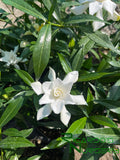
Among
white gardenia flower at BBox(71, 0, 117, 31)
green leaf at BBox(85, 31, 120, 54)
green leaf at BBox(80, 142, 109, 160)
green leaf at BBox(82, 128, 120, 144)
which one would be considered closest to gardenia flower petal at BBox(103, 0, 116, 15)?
white gardenia flower at BBox(71, 0, 117, 31)

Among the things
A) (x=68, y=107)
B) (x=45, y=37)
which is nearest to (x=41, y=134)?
(x=68, y=107)

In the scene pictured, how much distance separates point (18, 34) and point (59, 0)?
331 millimetres

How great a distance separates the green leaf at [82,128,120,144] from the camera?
2.39ft

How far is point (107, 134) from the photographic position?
75cm

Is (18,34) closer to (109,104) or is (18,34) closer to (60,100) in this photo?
(60,100)

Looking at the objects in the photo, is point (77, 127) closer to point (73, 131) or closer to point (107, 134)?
point (73, 131)

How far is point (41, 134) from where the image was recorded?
1391 millimetres

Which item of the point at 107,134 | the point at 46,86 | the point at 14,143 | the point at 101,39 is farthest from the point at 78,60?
the point at 14,143

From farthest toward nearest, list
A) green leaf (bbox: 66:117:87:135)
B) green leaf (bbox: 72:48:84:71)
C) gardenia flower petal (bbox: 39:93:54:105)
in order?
green leaf (bbox: 72:48:84:71) < green leaf (bbox: 66:117:87:135) < gardenia flower petal (bbox: 39:93:54:105)

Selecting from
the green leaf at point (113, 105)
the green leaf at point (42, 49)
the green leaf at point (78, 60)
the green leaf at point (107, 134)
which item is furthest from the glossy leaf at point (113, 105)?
the green leaf at point (42, 49)

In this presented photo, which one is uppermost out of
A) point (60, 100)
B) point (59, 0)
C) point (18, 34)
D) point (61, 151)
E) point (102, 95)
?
point (59, 0)

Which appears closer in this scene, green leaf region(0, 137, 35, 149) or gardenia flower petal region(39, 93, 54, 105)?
gardenia flower petal region(39, 93, 54, 105)

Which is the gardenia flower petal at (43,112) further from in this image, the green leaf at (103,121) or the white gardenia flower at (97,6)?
the white gardenia flower at (97,6)

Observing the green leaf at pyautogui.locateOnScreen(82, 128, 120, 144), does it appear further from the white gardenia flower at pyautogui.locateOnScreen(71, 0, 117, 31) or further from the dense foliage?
the white gardenia flower at pyautogui.locateOnScreen(71, 0, 117, 31)
